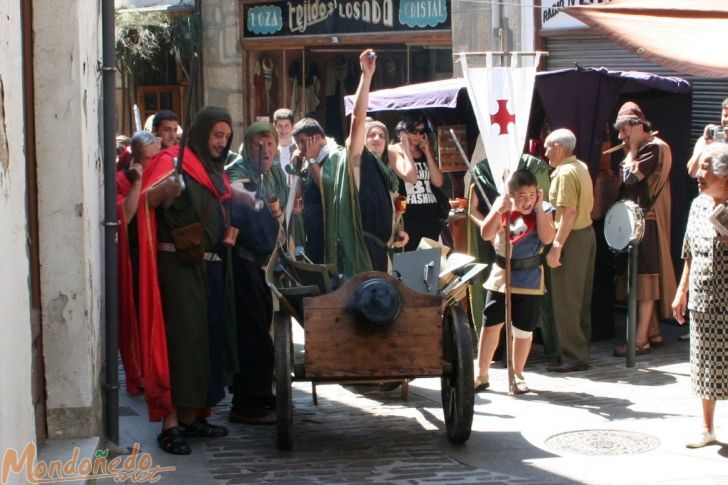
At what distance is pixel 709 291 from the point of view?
6.63 m

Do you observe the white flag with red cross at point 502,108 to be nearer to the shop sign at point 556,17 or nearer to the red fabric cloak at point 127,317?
the red fabric cloak at point 127,317

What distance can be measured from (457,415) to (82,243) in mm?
2268

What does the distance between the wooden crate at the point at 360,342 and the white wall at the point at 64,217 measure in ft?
4.16

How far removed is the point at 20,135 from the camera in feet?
15.8

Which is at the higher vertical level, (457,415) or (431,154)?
(431,154)

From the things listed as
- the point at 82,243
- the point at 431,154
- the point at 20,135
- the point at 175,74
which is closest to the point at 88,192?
the point at 82,243

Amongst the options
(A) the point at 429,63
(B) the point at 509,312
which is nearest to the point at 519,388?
(B) the point at 509,312

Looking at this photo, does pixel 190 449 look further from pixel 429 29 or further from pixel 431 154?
pixel 429 29

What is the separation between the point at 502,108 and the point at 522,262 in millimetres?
1048

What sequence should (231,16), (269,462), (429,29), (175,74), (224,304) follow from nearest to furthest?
1. (269,462)
2. (224,304)
3. (429,29)
4. (231,16)
5. (175,74)

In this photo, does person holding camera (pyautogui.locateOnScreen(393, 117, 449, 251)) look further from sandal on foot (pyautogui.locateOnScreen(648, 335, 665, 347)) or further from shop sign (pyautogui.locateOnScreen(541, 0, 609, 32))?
shop sign (pyautogui.locateOnScreen(541, 0, 609, 32))

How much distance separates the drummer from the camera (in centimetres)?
966

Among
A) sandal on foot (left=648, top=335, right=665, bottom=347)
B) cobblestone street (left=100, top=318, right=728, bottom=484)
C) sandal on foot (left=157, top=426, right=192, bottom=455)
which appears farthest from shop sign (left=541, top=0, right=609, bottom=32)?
sandal on foot (left=157, top=426, right=192, bottom=455)

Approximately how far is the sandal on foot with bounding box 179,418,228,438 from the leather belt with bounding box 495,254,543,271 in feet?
7.38
